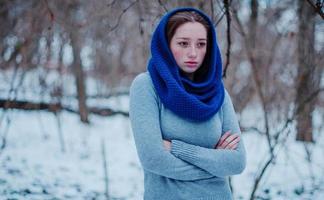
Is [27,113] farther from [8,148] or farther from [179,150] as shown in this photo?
[179,150]

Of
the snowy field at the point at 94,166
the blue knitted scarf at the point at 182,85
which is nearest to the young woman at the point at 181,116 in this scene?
the blue knitted scarf at the point at 182,85

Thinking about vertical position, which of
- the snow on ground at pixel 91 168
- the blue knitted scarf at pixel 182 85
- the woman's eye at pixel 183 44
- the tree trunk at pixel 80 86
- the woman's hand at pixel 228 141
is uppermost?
the woman's eye at pixel 183 44

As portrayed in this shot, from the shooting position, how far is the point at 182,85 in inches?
67.0

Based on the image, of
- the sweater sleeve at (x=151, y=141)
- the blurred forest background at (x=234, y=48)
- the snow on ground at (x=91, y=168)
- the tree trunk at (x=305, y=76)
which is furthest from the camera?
the blurred forest background at (x=234, y=48)

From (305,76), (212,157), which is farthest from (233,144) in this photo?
(305,76)

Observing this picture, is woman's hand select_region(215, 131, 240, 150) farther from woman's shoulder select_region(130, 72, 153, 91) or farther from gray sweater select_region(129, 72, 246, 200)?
woman's shoulder select_region(130, 72, 153, 91)

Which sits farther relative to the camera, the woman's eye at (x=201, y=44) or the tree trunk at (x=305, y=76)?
the tree trunk at (x=305, y=76)

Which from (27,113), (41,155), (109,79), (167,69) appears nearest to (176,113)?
(167,69)

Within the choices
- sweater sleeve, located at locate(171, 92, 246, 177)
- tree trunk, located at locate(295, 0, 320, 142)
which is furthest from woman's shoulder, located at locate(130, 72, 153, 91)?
tree trunk, located at locate(295, 0, 320, 142)

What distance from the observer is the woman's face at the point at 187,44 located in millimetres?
1731

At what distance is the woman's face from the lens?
1.73m

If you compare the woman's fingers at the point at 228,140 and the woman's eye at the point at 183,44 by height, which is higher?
the woman's eye at the point at 183,44

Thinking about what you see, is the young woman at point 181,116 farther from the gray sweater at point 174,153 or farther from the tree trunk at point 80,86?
the tree trunk at point 80,86

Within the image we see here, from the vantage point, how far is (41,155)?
21.4 feet
